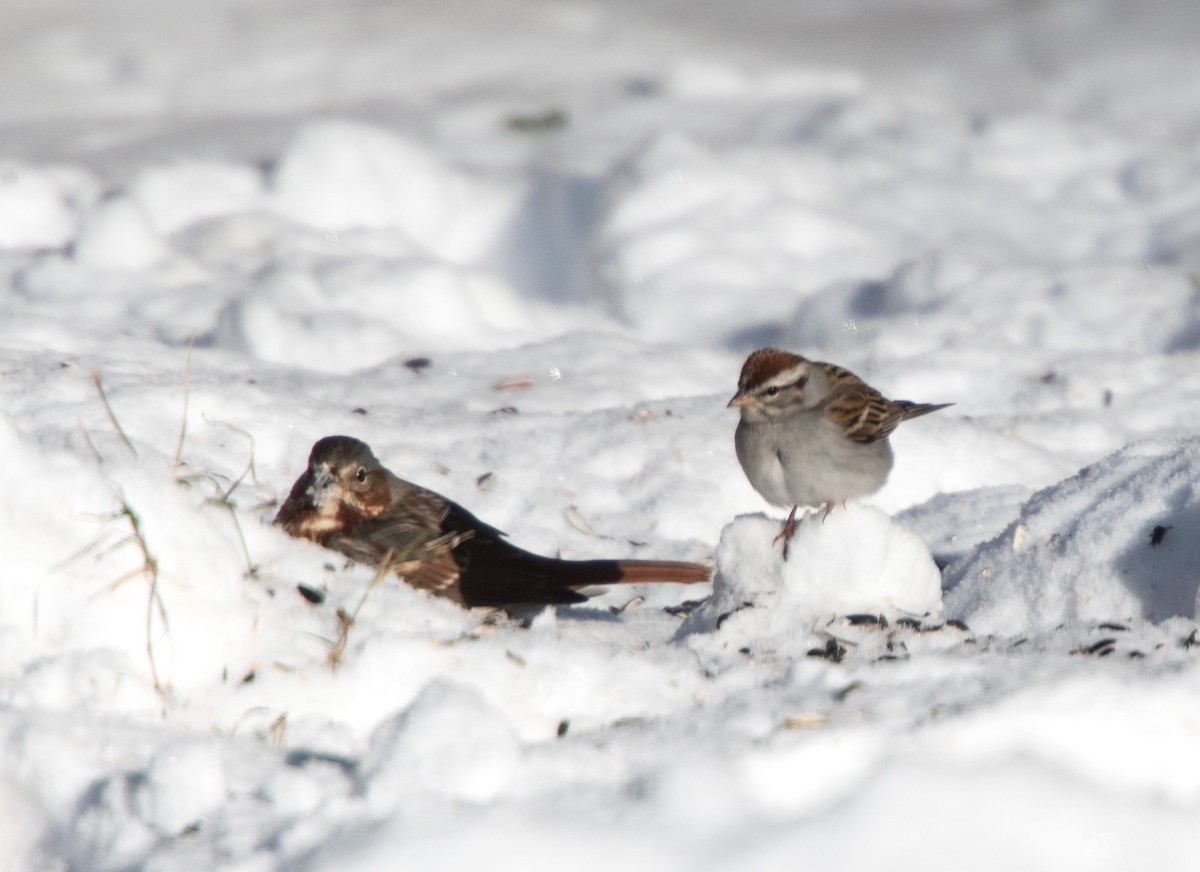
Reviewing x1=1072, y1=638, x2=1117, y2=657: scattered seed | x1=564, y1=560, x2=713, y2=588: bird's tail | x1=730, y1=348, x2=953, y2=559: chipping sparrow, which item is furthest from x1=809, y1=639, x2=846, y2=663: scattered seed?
x1=564, y1=560, x2=713, y2=588: bird's tail

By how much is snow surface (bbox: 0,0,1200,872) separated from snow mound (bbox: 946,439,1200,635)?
1 cm

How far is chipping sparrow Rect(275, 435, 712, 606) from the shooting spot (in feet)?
14.3

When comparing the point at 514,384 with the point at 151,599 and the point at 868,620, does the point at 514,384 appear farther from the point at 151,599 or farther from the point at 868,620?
the point at 151,599

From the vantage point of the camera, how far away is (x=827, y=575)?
146 inches

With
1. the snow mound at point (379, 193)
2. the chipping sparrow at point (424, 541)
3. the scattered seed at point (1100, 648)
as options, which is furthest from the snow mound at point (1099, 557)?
the snow mound at point (379, 193)

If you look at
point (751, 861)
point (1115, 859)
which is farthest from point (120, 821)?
point (1115, 859)

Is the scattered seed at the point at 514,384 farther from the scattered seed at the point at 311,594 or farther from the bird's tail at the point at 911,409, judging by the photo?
the scattered seed at the point at 311,594

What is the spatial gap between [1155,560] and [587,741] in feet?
6.02

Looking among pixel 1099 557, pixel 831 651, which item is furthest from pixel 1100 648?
pixel 1099 557

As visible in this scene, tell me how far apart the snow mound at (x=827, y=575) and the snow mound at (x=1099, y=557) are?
0.30 meters

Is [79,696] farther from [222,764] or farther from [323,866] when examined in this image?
[323,866]

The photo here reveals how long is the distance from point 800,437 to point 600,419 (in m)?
1.62

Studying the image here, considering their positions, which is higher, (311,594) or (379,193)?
(379,193)

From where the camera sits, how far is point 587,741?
8.87 feet
